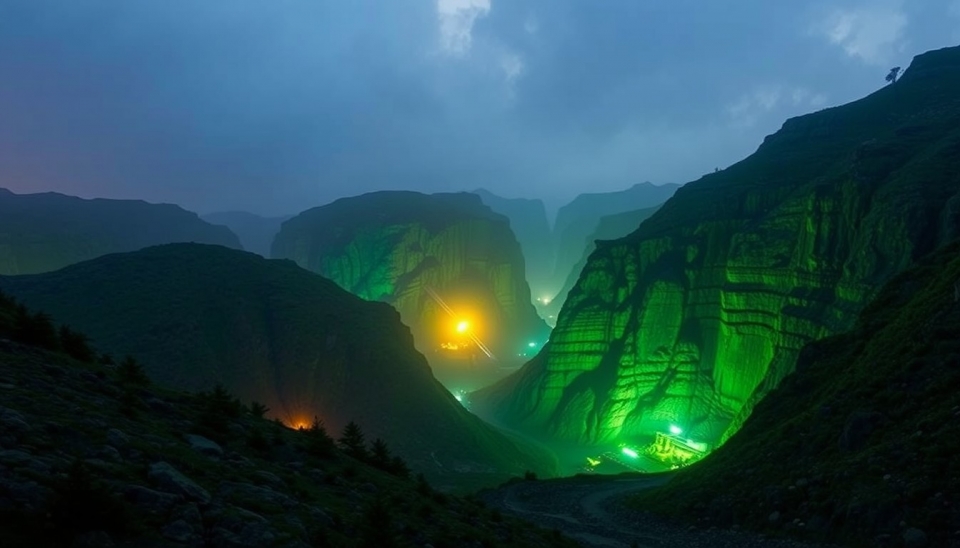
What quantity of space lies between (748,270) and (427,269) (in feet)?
380

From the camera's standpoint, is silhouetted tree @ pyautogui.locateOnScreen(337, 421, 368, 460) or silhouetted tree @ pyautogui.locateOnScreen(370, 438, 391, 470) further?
silhouetted tree @ pyautogui.locateOnScreen(370, 438, 391, 470)

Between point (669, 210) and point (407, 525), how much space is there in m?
97.7

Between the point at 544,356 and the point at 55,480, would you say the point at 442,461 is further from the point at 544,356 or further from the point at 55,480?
the point at 55,480

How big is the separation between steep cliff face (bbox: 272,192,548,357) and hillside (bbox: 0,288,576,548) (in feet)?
497

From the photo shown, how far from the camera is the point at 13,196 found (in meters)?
196

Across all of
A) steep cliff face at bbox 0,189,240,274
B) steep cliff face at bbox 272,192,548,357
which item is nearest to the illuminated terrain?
steep cliff face at bbox 272,192,548,357

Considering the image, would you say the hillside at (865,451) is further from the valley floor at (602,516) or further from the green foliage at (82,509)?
the green foliage at (82,509)

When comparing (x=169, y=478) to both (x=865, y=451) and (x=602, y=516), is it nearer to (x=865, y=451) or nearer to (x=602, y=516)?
(x=865, y=451)

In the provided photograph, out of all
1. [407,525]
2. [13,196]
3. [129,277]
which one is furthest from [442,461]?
[13,196]

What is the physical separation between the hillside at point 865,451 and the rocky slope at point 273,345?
3781 cm

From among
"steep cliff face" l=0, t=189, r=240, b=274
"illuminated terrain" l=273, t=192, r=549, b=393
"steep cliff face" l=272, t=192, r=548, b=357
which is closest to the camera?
"steep cliff face" l=0, t=189, r=240, b=274

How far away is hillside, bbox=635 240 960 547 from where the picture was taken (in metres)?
16.3

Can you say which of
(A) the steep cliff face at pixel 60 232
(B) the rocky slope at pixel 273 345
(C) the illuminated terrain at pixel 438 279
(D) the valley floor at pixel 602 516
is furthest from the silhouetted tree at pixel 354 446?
(A) the steep cliff face at pixel 60 232

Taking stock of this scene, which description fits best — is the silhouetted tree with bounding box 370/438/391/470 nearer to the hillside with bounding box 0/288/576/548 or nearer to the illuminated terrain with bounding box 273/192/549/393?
the hillside with bounding box 0/288/576/548
